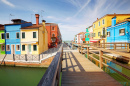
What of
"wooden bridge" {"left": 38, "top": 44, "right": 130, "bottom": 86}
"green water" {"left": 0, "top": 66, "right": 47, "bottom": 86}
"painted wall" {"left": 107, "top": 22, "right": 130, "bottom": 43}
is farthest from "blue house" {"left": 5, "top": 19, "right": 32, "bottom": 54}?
"painted wall" {"left": 107, "top": 22, "right": 130, "bottom": 43}

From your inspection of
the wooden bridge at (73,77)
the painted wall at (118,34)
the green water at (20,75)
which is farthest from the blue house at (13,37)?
the painted wall at (118,34)

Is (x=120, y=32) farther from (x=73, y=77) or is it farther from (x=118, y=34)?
(x=73, y=77)

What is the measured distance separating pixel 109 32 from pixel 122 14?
6868 millimetres

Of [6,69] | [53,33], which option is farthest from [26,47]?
[53,33]

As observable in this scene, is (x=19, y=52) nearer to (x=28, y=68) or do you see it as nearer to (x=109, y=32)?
(x=28, y=68)

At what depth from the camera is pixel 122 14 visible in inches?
793

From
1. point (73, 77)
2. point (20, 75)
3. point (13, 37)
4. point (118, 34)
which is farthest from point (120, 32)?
point (13, 37)

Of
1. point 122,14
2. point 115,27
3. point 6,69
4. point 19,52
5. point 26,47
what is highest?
point 122,14

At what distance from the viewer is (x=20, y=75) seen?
10.1m

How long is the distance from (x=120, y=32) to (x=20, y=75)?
68.8ft

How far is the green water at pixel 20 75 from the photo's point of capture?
27.9 ft

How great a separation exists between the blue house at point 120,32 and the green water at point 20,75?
1718 cm

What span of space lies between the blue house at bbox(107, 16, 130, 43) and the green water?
56.4ft

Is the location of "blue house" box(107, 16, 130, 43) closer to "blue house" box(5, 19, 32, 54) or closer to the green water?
the green water
